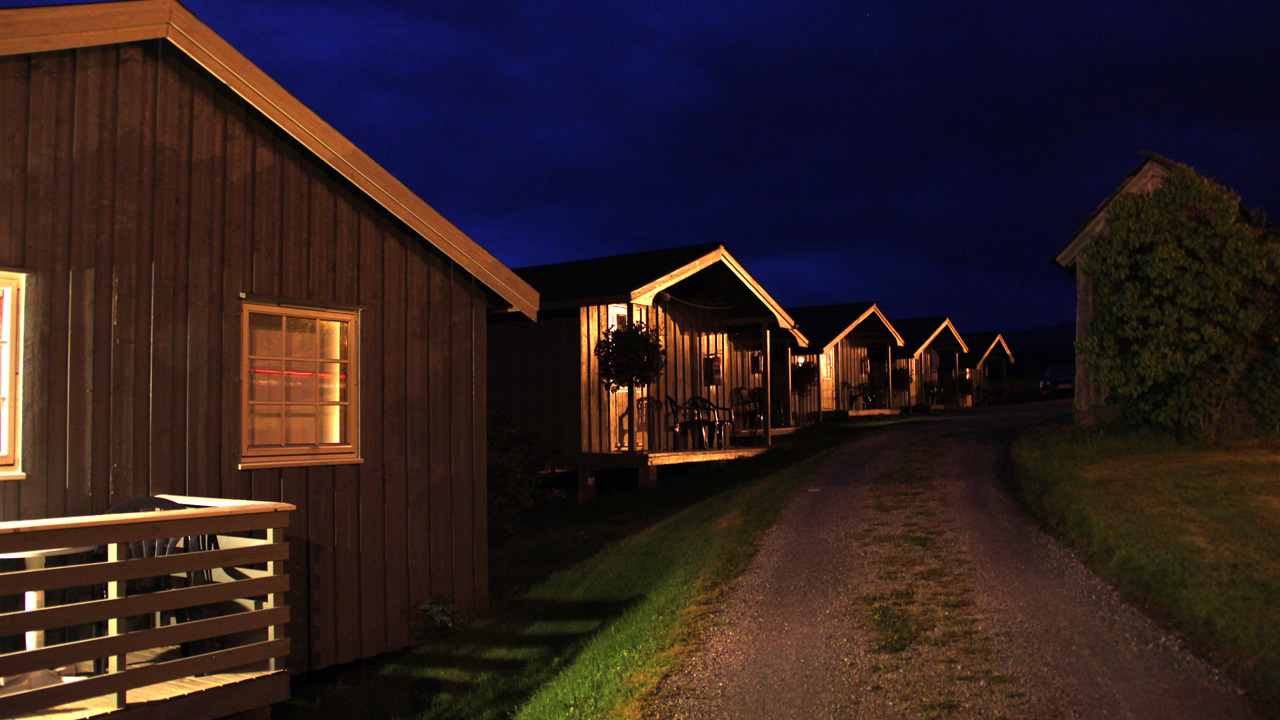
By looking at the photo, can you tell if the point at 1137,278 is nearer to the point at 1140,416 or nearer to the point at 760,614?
the point at 1140,416

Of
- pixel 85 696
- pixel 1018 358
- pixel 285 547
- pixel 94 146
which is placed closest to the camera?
pixel 85 696

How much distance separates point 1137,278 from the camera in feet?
48.3

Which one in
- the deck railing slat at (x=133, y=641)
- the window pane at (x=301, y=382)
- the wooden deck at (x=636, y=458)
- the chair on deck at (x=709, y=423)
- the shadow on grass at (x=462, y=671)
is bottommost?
the shadow on grass at (x=462, y=671)

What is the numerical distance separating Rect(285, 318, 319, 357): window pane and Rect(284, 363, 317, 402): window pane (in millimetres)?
111

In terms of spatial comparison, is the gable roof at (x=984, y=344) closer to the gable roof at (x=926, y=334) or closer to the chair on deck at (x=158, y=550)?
the gable roof at (x=926, y=334)

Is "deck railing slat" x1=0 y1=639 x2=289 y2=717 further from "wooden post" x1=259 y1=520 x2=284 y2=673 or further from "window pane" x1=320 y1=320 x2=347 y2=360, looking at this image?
"window pane" x1=320 y1=320 x2=347 y2=360

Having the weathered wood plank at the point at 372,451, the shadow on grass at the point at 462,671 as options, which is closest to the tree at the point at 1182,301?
the shadow on grass at the point at 462,671

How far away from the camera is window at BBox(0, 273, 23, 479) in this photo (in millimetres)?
6723

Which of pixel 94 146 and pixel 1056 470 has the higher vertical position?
pixel 94 146

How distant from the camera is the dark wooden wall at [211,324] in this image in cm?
696

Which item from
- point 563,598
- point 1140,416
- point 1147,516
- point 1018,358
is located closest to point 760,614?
point 563,598

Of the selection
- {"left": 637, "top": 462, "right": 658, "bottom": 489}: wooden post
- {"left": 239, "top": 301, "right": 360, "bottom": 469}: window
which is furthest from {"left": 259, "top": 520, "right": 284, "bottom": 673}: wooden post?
{"left": 637, "top": 462, "right": 658, "bottom": 489}: wooden post

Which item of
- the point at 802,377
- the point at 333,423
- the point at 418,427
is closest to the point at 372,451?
the point at 333,423

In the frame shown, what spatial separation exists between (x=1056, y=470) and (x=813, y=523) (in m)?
3.87
